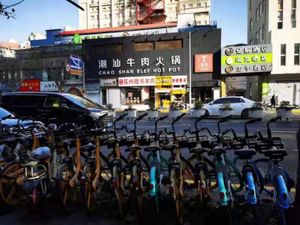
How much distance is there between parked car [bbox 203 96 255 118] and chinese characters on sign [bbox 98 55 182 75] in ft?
43.3

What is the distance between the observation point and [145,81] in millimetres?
34656

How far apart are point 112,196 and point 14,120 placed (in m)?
4.92

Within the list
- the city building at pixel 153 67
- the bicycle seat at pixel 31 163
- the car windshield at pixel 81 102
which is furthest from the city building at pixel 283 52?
the bicycle seat at pixel 31 163

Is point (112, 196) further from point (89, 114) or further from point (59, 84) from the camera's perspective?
point (59, 84)

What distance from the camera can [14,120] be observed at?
8.61 metres

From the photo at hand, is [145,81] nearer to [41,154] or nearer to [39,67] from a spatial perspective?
[39,67]

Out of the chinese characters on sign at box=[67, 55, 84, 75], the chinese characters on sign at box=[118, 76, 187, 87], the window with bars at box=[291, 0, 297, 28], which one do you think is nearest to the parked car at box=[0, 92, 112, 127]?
the chinese characters on sign at box=[67, 55, 84, 75]

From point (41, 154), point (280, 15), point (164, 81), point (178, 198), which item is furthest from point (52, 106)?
point (280, 15)

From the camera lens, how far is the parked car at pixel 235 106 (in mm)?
20344

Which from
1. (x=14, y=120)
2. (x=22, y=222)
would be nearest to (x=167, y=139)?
(x=22, y=222)

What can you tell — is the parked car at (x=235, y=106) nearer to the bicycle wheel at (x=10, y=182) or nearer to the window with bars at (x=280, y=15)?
the window with bars at (x=280, y=15)

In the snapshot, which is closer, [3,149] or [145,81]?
[3,149]

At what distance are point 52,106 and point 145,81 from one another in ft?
73.2

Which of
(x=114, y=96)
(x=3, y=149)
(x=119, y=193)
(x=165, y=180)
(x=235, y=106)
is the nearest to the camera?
(x=165, y=180)
